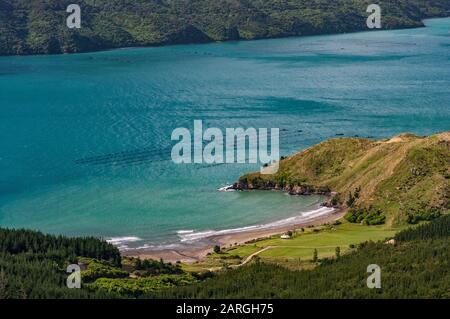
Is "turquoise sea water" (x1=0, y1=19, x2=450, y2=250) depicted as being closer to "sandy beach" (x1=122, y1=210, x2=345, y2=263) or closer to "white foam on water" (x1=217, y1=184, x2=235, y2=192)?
"white foam on water" (x1=217, y1=184, x2=235, y2=192)

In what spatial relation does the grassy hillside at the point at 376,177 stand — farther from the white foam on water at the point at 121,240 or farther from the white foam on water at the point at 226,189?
the white foam on water at the point at 121,240

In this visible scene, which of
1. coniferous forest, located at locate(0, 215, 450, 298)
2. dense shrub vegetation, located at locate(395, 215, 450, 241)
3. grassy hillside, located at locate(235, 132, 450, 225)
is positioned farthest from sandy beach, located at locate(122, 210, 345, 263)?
dense shrub vegetation, located at locate(395, 215, 450, 241)

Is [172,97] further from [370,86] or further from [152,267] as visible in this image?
[152,267]

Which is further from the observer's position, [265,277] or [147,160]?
[147,160]

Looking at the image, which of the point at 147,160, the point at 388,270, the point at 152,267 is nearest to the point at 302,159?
the point at 147,160

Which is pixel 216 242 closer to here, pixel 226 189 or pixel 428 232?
pixel 226 189
